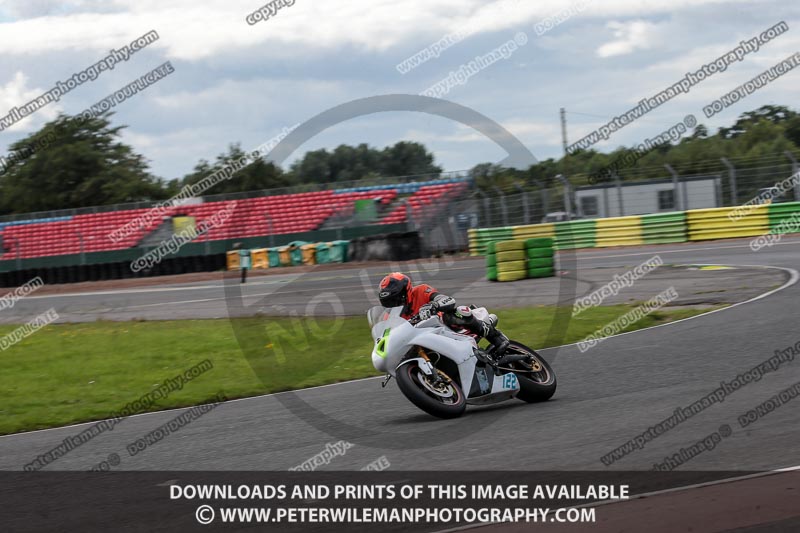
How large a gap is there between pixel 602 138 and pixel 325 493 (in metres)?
26.7

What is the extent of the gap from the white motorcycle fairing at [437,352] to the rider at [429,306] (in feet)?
0.26

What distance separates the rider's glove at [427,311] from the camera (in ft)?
25.1

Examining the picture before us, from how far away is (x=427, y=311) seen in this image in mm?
7676

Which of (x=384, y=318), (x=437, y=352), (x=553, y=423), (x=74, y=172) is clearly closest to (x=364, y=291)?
(x=384, y=318)

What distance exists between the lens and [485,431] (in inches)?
277

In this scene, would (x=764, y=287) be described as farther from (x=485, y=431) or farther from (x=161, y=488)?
(x=161, y=488)

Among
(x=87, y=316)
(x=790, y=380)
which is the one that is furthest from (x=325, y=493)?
(x=87, y=316)

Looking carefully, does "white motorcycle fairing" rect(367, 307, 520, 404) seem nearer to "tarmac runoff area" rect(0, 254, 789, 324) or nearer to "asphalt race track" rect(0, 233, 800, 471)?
"asphalt race track" rect(0, 233, 800, 471)

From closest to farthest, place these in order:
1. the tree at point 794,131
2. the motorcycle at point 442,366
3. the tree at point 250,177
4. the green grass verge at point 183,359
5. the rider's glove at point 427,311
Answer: the motorcycle at point 442,366 < the rider's glove at point 427,311 < the green grass verge at point 183,359 < the tree at point 250,177 < the tree at point 794,131

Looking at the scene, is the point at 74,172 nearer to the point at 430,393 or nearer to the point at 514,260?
the point at 514,260

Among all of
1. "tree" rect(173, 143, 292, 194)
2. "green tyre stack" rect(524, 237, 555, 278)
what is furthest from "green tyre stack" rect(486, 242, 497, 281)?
"tree" rect(173, 143, 292, 194)

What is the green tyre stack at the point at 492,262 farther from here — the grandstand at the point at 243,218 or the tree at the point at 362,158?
the grandstand at the point at 243,218

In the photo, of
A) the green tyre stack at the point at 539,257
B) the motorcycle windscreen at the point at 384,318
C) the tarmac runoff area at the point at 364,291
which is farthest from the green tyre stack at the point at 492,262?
the motorcycle windscreen at the point at 384,318

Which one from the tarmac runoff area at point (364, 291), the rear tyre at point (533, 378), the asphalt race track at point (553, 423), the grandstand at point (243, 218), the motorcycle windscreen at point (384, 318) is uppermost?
the grandstand at point (243, 218)
